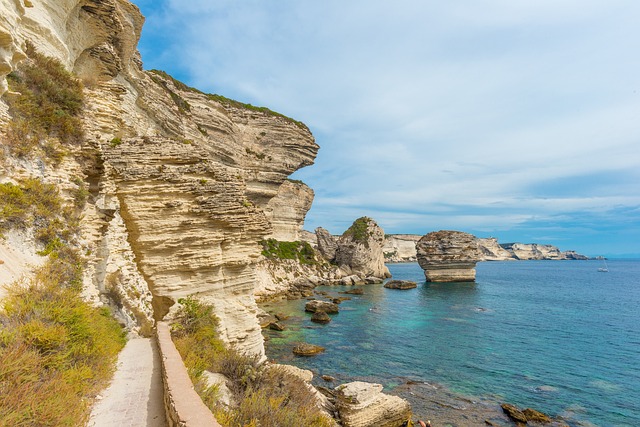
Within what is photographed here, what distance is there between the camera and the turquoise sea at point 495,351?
19.2 metres

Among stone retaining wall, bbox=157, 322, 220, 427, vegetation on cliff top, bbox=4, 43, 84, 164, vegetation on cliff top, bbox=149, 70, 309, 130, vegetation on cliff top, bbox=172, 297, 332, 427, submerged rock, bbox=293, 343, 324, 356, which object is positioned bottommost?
submerged rock, bbox=293, 343, 324, 356

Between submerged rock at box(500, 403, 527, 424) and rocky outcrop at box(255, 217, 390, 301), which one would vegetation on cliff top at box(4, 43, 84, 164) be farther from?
rocky outcrop at box(255, 217, 390, 301)

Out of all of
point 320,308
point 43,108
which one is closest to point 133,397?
Result: point 43,108

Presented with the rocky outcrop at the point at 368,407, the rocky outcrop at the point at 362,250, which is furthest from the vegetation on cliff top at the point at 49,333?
the rocky outcrop at the point at 362,250

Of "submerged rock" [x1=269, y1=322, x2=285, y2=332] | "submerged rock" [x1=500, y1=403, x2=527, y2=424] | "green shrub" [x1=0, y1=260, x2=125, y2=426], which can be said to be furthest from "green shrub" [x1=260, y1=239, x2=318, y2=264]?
"green shrub" [x1=0, y1=260, x2=125, y2=426]

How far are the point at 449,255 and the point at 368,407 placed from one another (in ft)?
229

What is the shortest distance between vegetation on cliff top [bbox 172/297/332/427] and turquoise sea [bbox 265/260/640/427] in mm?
9835

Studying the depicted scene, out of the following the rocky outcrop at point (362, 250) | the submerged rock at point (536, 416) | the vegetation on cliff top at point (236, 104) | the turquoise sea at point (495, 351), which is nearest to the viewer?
the submerged rock at point (536, 416)

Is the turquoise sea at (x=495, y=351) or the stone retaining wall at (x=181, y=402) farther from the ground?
the stone retaining wall at (x=181, y=402)

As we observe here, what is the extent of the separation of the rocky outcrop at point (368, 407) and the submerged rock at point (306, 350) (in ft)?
33.4

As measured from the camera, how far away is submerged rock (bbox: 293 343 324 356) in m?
25.4

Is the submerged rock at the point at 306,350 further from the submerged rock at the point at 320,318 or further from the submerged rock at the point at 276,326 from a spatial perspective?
the submerged rock at the point at 320,318

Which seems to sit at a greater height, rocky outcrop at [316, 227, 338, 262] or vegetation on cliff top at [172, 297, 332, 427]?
rocky outcrop at [316, 227, 338, 262]

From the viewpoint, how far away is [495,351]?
26891 mm
